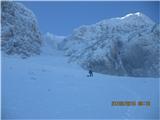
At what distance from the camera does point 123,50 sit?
171 feet

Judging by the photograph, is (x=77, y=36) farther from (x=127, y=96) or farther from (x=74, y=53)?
(x=127, y=96)

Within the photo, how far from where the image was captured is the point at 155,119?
11.2m

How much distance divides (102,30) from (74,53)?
8.74m

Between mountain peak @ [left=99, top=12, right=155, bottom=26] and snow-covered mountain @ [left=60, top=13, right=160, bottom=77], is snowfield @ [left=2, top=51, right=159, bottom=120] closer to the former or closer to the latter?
snow-covered mountain @ [left=60, top=13, right=160, bottom=77]

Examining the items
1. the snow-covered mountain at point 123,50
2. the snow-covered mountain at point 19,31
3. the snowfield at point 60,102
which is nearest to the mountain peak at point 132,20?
the snow-covered mountain at point 123,50

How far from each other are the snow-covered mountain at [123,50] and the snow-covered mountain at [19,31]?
355 inches

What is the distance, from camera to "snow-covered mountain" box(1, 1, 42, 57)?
4791 centimetres

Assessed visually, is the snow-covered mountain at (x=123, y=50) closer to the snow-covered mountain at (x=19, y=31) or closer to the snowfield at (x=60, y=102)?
the snow-covered mountain at (x=19, y=31)

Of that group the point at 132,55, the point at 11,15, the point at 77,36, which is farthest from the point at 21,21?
the point at 132,55

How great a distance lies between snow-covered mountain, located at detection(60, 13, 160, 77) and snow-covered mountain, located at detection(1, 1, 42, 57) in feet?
29.6

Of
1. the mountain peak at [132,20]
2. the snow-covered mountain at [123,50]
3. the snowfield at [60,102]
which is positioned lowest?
the snowfield at [60,102]

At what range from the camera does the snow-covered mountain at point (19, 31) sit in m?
47.9

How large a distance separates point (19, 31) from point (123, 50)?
21104 millimetres

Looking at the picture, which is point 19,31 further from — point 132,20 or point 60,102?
point 60,102
